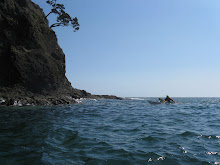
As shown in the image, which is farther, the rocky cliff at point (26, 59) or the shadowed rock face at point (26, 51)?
the shadowed rock face at point (26, 51)

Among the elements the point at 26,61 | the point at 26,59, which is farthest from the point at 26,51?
the point at 26,61

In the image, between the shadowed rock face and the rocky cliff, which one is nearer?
the rocky cliff

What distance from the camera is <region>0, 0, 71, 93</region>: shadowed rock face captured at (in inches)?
1154

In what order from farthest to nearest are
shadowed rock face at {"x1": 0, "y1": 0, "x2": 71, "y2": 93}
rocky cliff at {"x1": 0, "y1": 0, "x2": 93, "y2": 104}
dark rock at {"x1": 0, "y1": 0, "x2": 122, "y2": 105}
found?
1. shadowed rock face at {"x1": 0, "y1": 0, "x2": 71, "y2": 93}
2. rocky cliff at {"x1": 0, "y1": 0, "x2": 93, "y2": 104}
3. dark rock at {"x1": 0, "y1": 0, "x2": 122, "y2": 105}

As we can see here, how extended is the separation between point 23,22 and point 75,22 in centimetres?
1486

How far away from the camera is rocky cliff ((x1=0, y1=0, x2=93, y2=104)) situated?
94.9 feet

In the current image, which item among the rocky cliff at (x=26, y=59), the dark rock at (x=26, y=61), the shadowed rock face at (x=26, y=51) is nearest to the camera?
the dark rock at (x=26, y=61)

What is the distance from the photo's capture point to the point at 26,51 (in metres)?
32.5

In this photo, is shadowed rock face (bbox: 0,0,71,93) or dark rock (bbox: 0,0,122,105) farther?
shadowed rock face (bbox: 0,0,71,93)

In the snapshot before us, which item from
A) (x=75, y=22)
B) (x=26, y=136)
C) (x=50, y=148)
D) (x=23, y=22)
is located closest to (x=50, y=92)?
(x=23, y=22)

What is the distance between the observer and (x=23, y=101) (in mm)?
26297

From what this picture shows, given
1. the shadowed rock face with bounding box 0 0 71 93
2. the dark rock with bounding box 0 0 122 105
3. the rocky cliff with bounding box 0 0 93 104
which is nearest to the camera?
the dark rock with bounding box 0 0 122 105

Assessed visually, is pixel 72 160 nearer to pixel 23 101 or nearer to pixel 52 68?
pixel 23 101

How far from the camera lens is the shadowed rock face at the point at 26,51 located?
29.3 metres
